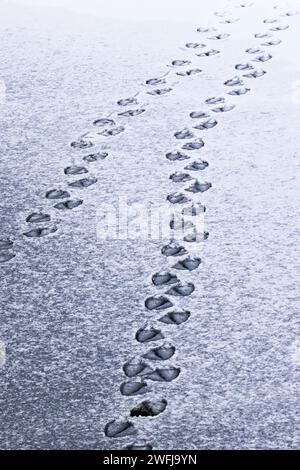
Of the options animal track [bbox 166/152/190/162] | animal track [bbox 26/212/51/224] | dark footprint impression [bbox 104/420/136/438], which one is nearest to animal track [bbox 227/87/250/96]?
animal track [bbox 166/152/190/162]

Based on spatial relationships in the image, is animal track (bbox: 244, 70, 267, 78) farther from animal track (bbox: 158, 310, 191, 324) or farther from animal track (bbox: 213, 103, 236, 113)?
animal track (bbox: 158, 310, 191, 324)

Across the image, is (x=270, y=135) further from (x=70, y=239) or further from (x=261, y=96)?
(x=70, y=239)

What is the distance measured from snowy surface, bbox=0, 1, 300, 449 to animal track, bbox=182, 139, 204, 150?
0.03 m

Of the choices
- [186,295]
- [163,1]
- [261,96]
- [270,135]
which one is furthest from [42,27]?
[186,295]

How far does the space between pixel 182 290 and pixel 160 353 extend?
9.4 inches

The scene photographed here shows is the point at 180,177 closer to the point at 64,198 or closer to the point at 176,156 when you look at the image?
the point at 176,156

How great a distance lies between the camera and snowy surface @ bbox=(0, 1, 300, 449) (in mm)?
1434

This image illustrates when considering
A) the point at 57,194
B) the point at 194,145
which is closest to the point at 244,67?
the point at 194,145

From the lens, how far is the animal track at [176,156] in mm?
2396

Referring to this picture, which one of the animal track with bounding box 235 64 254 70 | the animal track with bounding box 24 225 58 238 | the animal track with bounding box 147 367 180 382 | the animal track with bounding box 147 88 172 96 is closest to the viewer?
the animal track with bounding box 147 367 180 382

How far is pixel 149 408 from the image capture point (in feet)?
4.71

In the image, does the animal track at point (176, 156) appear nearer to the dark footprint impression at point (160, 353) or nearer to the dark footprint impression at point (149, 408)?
the dark footprint impression at point (160, 353)

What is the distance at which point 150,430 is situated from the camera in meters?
1.38

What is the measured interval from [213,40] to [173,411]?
227cm
